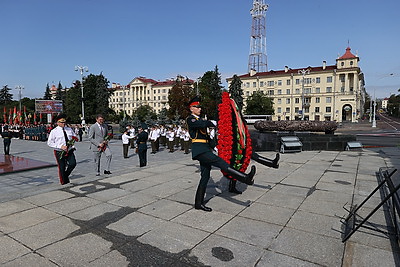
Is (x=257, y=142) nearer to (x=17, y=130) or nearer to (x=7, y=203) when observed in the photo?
(x=7, y=203)

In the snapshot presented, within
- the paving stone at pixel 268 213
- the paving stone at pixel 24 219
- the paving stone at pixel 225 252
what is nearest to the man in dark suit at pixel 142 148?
the paving stone at pixel 24 219

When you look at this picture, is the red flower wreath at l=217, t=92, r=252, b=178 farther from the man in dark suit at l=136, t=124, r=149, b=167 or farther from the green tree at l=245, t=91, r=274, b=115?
the green tree at l=245, t=91, r=274, b=115

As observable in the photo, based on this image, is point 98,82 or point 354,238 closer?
point 354,238

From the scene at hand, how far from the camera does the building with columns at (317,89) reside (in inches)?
2527

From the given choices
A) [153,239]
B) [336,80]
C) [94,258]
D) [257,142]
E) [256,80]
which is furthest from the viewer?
[256,80]

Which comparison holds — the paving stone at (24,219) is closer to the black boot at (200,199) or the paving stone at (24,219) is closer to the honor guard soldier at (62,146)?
the honor guard soldier at (62,146)

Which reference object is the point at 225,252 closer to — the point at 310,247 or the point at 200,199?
the point at 310,247

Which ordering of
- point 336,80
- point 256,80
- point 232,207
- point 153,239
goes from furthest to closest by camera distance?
point 256,80 < point 336,80 < point 232,207 < point 153,239

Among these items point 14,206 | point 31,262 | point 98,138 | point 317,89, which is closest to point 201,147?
point 31,262

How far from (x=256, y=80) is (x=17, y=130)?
203ft

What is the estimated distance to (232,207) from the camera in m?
4.64

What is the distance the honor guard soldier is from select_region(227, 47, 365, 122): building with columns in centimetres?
6321

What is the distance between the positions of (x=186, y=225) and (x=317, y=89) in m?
73.1

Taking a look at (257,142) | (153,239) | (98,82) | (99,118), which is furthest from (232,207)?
(98,82)
